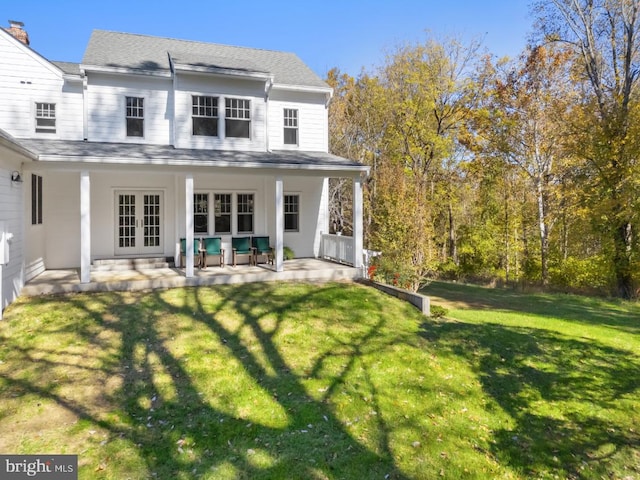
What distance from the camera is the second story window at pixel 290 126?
14132 millimetres

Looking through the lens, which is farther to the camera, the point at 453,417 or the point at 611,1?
the point at 611,1

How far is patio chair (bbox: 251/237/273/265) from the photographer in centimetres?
1281

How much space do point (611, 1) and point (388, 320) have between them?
1731cm

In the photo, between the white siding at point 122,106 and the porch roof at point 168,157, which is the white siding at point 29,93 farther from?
the porch roof at point 168,157

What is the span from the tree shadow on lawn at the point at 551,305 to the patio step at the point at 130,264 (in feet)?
27.8

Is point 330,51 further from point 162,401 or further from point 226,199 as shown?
point 162,401

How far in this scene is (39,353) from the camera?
6.41 metres

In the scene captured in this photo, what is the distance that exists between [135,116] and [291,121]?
16.5 ft

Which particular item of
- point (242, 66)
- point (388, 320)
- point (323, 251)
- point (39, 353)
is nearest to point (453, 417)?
point (388, 320)

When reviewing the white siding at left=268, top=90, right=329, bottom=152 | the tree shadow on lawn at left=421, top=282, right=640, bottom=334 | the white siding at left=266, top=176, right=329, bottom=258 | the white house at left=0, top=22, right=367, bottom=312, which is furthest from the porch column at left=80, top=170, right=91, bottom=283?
the tree shadow on lawn at left=421, top=282, right=640, bottom=334

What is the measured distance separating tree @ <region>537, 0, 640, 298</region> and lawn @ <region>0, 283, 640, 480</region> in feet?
28.2

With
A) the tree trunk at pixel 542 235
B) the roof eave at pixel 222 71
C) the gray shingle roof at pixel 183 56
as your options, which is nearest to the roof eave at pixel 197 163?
the roof eave at pixel 222 71

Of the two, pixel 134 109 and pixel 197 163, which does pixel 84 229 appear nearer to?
pixel 197 163

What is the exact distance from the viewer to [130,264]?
11680 mm
